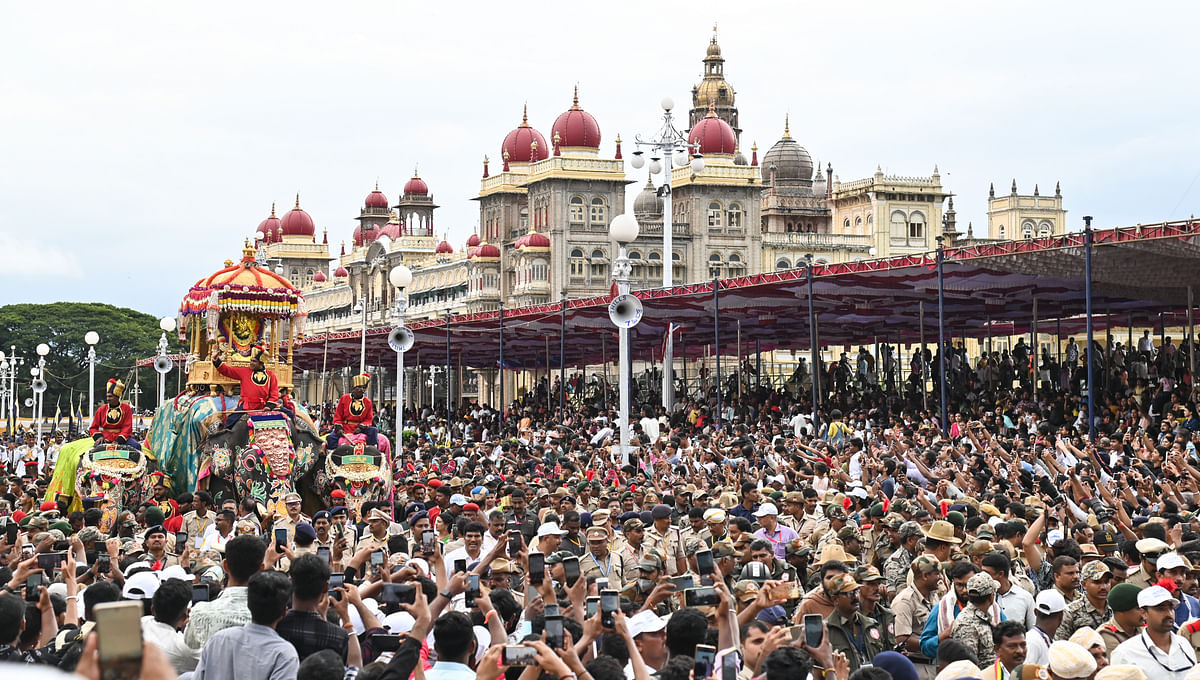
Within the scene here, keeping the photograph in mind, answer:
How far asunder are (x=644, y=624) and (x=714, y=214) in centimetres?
8152

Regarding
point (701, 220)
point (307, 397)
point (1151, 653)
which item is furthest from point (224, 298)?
point (307, 397)

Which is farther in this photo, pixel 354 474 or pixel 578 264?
pixel 578 264

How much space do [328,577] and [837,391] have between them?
31.1 m

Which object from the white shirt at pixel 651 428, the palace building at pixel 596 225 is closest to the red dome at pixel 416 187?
the palace building at pixel 596 225

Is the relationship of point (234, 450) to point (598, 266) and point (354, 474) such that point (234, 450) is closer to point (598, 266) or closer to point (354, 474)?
point (354, 474)

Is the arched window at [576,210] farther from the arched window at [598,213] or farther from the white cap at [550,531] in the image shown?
the white cap at [550,531]

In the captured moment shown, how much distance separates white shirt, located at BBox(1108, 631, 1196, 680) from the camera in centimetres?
736

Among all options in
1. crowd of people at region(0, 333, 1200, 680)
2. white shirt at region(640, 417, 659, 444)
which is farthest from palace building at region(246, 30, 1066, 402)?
crowd of people at region(0, 333, 1200, 680)

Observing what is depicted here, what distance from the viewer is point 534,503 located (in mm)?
15547

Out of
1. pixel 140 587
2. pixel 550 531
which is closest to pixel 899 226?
pixel 550 531

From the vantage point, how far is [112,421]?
1997 centimetres

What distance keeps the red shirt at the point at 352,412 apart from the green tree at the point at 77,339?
7754 centimetres

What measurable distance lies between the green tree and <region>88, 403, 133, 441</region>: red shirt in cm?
7706

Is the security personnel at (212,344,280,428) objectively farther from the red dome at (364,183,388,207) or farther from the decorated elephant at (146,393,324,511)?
the red dome at (364,183,388,207)
